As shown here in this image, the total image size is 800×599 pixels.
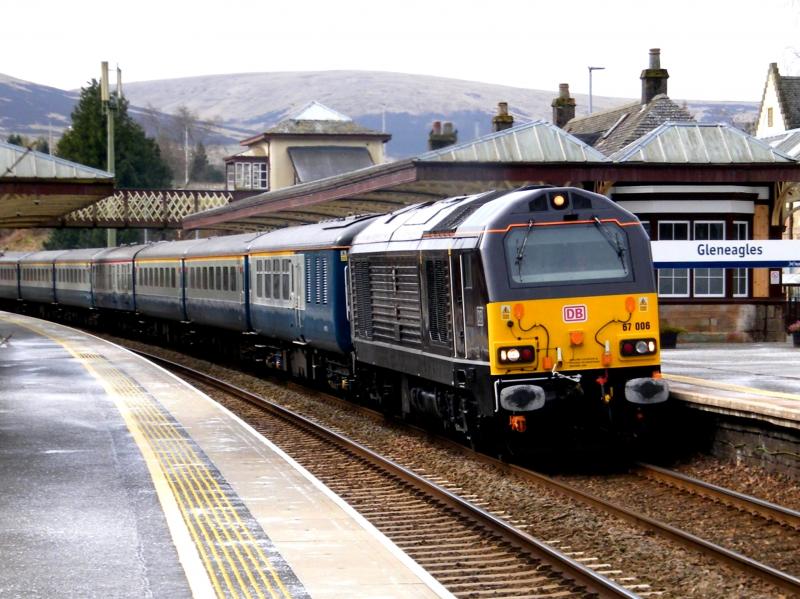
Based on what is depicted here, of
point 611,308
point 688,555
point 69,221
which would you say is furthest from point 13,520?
point 69,221

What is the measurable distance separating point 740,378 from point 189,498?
995 centimetres

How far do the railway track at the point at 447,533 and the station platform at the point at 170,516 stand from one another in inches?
21.0

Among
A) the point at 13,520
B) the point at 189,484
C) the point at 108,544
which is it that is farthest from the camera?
the point at 189,484

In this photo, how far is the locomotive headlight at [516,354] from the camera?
1412 centimetres

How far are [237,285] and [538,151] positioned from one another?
24.6 feet

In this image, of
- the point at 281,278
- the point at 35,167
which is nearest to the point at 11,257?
the point at 35,167

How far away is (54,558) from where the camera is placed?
9688 millimetres

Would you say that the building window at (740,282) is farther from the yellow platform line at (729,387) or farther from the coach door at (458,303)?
the coach door at (458,303)

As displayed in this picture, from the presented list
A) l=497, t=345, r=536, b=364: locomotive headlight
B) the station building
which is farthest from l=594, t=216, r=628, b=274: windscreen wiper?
the station building

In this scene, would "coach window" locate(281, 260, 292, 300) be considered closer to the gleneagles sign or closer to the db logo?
the gleneagles sign

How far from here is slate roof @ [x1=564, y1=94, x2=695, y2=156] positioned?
33.8m

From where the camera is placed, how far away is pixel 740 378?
62.7ft

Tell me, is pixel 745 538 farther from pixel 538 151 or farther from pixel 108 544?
pixel 538 151

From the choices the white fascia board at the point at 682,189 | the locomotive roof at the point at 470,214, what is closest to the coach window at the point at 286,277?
the locomotive roof at the point at 470,214
